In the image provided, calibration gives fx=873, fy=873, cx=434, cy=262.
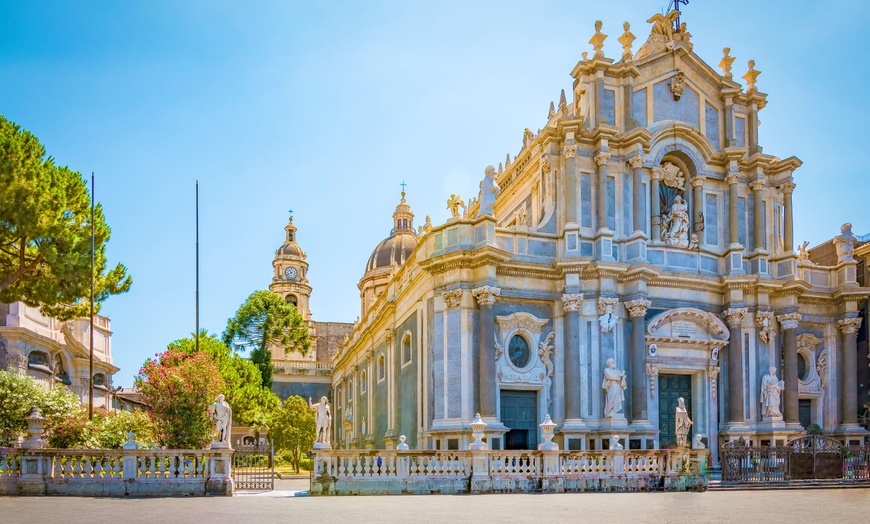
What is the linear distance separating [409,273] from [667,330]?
1055 cm

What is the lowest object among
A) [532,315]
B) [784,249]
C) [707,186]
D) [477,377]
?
[477,377]

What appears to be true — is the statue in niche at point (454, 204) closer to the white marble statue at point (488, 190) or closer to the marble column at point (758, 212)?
the white marble statue at point (488, 190)

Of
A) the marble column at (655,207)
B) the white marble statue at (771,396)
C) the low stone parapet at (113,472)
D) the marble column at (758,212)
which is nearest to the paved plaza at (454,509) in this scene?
the low stone parapet at (113,472)

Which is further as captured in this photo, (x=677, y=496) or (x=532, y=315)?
(x=532, y=315)

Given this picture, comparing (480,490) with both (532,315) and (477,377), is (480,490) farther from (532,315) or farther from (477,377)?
(532,315)

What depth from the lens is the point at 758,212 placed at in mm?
34031

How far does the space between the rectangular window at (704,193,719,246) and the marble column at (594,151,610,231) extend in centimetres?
492

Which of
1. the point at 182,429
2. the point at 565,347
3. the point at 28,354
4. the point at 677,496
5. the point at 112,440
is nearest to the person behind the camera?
the point at 677,496

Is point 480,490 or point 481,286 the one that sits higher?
point 481,286

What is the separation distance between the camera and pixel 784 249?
113 ft

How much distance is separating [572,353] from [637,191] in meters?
6.60

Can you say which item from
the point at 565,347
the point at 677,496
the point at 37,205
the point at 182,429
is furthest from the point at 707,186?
the point at 37,205

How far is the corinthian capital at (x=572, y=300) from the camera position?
3050cm

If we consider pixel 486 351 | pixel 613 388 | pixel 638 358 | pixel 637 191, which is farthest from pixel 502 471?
pixel 637 191
